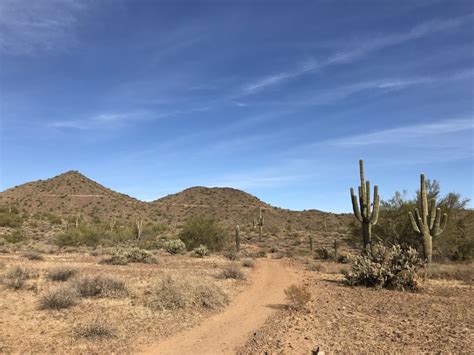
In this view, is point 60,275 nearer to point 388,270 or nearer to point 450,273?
point 388,270

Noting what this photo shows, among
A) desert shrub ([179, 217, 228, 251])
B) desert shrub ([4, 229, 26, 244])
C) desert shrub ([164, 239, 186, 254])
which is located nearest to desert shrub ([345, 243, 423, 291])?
desert shrub ([164, 239, 186, 254])

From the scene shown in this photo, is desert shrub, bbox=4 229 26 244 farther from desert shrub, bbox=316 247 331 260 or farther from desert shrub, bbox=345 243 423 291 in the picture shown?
desert shrub, bbox=345 243 423 291

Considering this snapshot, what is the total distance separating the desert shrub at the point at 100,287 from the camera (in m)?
11.0

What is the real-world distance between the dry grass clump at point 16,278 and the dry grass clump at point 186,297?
465 cm

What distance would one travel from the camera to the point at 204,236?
29844 millimetres

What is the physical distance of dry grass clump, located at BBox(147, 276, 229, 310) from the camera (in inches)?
390

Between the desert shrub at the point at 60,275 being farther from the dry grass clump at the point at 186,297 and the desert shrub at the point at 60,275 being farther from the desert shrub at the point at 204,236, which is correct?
the desert shrub at the point at 204,236

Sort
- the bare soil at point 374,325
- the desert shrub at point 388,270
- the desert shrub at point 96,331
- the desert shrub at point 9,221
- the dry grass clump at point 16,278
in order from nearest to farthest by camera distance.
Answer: the bare soil at point 374,325, the desert shrub at point 96,331, the dry grass clump at point 16,278, the desert shrub at point 388,270, the desert shrub at point 9,221

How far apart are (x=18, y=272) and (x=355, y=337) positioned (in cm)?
1106

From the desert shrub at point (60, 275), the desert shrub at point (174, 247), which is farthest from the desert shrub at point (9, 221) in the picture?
the desert shrub at point (60, 275)

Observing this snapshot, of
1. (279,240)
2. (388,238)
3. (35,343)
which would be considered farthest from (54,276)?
(279,240)

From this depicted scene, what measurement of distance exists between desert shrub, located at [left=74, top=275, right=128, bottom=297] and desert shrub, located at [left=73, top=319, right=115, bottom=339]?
11.2 ft

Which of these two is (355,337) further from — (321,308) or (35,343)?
(35,343)

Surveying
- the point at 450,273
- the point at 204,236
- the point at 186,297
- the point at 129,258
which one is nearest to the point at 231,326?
the point at 186,297
